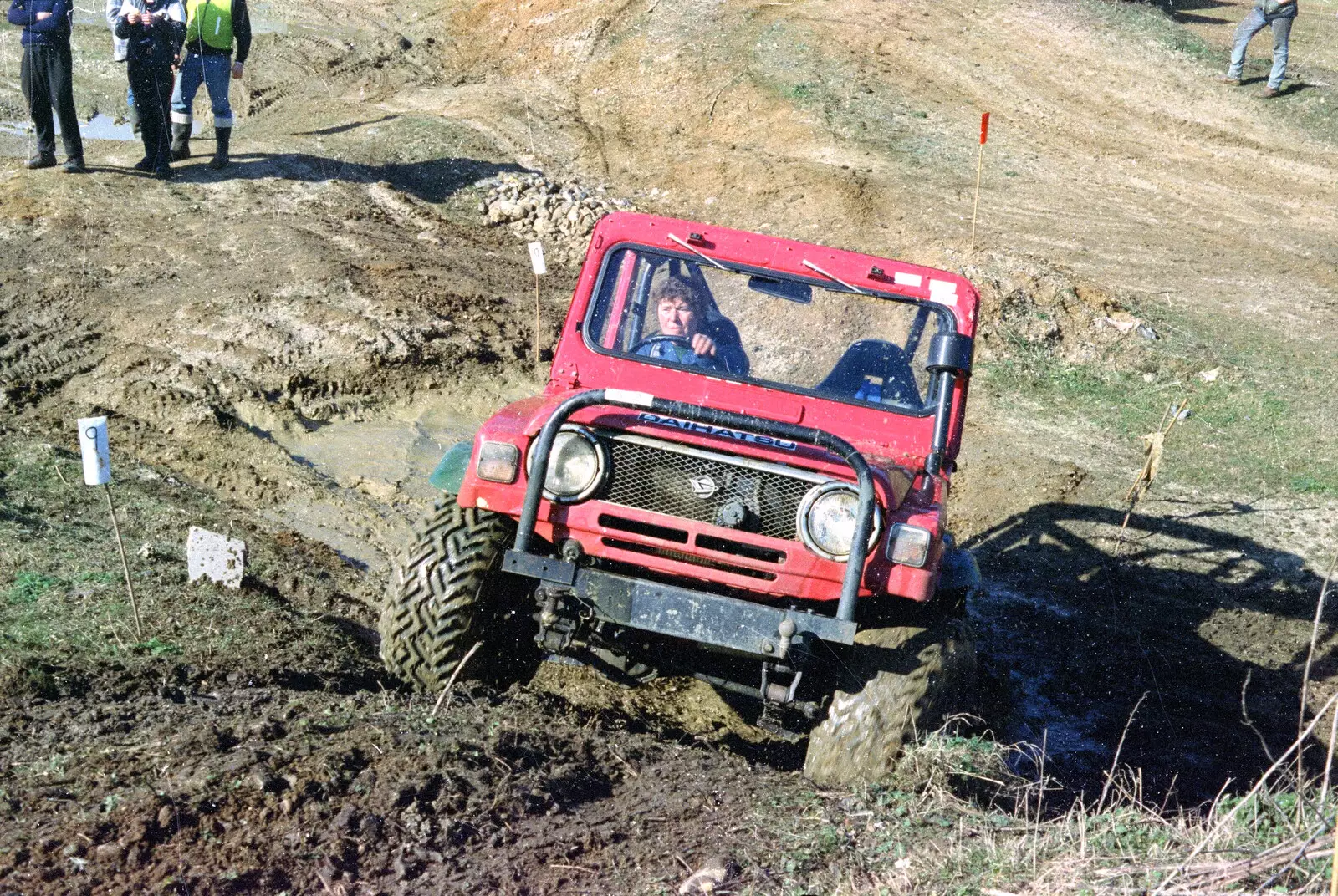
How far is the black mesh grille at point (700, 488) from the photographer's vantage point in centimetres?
445

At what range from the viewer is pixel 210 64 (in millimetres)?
→ 12797

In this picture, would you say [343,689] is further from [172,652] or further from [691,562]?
[691,562]

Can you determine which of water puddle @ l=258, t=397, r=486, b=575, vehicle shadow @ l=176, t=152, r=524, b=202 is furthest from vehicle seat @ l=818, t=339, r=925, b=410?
vehicle shadow @ l=176, t=152, r=524, b=202

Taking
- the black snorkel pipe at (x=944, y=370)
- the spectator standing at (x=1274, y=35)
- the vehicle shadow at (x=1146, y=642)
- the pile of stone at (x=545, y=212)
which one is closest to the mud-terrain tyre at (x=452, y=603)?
the black snorkel pipe at (x=944, y=370)

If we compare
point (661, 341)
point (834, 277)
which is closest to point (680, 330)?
point (661, 341)

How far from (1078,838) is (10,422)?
640 centimetres

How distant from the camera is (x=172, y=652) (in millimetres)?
4887

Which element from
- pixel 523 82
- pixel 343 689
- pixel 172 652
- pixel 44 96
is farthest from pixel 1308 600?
pixel 523 82

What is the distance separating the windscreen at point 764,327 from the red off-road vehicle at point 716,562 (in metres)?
0.19

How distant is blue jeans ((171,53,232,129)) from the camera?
12.5 metres

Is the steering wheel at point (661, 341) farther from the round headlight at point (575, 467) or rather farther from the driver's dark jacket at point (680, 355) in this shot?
the round headlight at point (575, 467)

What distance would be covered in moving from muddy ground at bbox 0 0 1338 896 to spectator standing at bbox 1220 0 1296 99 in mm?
428

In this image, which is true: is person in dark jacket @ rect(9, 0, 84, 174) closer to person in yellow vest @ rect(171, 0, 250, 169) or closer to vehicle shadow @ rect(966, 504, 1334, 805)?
person in yellow vest @ rect(171, 0, 250, 169)

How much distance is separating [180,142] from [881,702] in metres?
10.6
